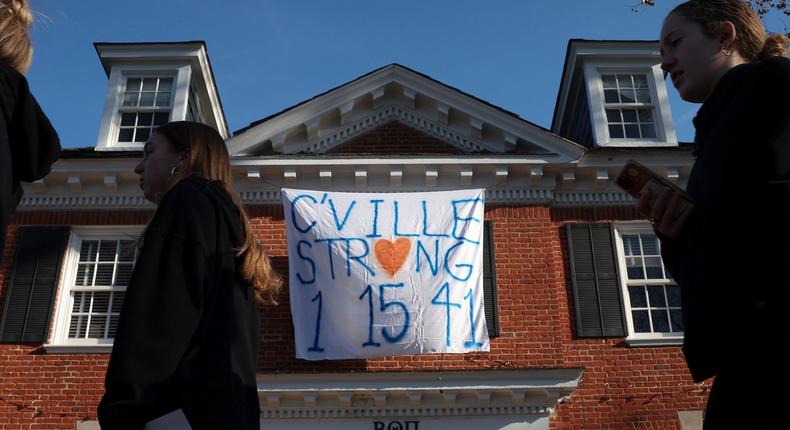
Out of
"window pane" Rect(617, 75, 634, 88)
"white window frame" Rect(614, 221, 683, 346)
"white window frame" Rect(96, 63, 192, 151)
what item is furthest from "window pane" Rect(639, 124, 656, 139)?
"white window frame" Rect(96, 63, 192, 151)

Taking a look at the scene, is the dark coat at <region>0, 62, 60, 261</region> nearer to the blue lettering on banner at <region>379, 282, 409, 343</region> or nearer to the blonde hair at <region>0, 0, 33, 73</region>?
the blonde hair at <region>0, 0, 33, 73</region>

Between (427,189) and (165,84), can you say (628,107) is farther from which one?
(165,84)

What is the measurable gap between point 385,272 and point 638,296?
169 inches

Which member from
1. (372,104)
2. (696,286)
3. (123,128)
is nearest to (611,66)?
(372,104)

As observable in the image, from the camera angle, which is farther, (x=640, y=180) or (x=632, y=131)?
(x=632, y=131)

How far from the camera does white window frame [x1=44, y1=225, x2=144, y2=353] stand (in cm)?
1048

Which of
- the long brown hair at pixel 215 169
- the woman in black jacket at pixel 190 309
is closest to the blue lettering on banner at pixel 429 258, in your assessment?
the long brown hair at pixel 215 169

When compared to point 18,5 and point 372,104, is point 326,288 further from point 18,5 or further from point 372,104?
point 18,5

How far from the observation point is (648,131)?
1284 cm

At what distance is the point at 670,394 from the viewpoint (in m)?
10.2

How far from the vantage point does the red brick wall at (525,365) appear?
1012cm

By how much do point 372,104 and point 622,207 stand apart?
4.95m

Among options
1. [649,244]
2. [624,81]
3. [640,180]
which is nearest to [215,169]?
[640,180]

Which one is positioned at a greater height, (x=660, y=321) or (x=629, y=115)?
(x=629, y=115)
